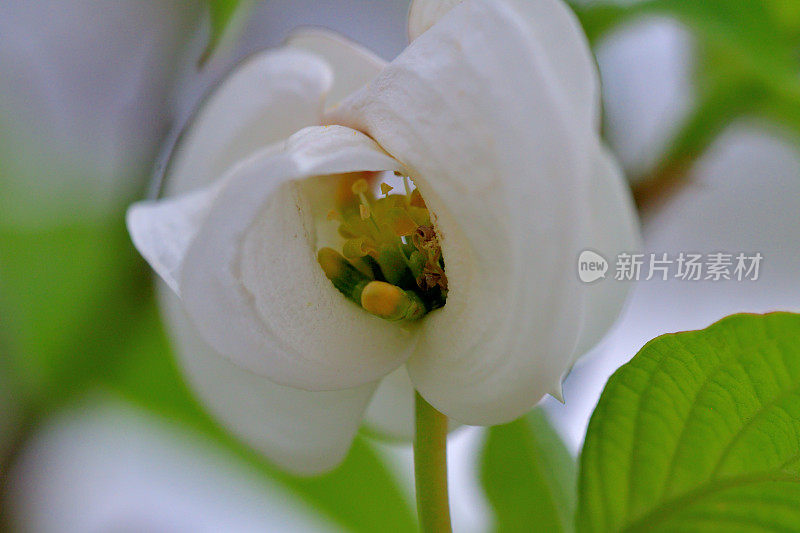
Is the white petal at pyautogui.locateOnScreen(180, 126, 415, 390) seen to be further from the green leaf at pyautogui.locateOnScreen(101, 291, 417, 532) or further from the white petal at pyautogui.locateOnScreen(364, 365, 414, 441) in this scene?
the green leaf at pyautogui.locateOnScreen(101, 291, 417, 532)

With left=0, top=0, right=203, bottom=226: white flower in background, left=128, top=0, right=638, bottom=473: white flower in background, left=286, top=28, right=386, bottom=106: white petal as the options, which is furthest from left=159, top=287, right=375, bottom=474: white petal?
left=0, top=0, right=203, bottom=226: white flower in background

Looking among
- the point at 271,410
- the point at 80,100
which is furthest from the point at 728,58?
the point at 80,100

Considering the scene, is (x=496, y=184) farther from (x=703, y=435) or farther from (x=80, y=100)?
(x=80, y=100)

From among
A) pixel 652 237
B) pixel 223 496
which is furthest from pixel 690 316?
pixel 223 496

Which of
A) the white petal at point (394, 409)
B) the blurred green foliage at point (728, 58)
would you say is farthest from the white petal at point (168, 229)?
the blurred green foliage at point (728, 58)

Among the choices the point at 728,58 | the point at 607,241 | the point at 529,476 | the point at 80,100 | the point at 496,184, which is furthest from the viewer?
the point at 80,100

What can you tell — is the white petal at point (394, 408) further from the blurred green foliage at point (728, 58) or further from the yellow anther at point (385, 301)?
the blurred green foliage at point (728, 58)
